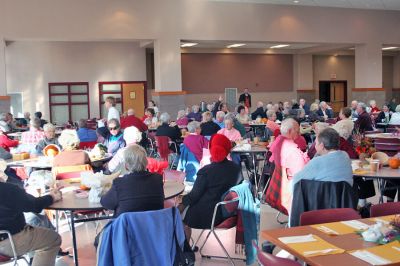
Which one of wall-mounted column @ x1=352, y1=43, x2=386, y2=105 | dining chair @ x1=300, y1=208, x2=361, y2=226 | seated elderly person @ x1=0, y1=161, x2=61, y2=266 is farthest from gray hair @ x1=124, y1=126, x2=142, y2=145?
wall-mounted column @ x1=352, y1=43, x2=386, y2=105

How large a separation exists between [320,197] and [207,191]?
3.05 ft

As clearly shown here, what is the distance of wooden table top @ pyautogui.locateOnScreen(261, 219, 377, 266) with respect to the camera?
2.18m

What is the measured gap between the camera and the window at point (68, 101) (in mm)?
16250

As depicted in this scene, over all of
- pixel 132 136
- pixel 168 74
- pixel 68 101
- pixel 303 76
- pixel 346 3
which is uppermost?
pixel 346 3

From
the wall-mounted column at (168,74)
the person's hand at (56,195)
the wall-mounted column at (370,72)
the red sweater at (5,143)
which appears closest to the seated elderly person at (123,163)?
the person's hand at (56,195)

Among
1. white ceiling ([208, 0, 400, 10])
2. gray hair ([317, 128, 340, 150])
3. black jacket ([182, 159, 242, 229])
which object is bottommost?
black jacket ([182, 159, 242, 229])

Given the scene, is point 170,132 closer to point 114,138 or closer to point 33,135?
point 114,138

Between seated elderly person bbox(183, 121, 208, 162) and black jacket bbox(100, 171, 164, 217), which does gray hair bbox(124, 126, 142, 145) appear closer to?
seated elderly person bbox(183, 121, 208, 162)

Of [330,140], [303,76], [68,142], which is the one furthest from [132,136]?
[303,76]

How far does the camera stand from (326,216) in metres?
2.95

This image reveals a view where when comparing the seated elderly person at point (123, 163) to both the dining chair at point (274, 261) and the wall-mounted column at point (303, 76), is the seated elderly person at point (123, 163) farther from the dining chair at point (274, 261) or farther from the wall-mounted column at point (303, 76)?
the wall-mounted column at point (303, 76)

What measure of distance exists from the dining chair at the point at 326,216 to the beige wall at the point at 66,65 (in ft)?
47.2

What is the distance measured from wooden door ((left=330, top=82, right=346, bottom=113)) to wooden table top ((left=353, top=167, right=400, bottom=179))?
59.6ft

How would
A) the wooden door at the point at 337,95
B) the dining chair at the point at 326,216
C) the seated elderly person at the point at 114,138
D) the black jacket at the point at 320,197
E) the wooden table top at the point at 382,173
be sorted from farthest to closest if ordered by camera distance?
the wooden door at the point at 337,95 → the seated elderly person at the point at 114,138 → the wooden table top at the point at 382,173 → the black jacket at the point at 320,197 → the dining chair at the point at 326,216
